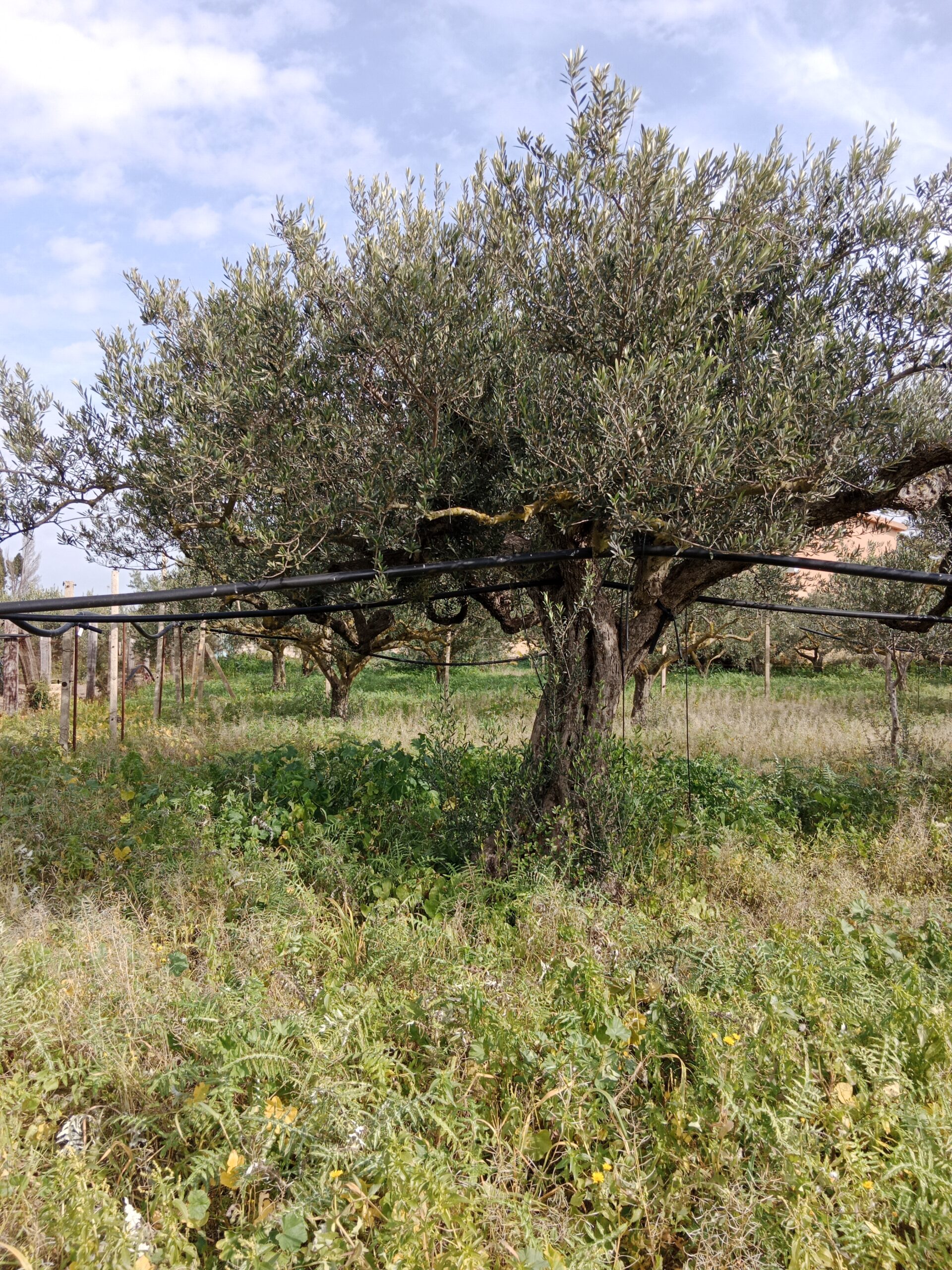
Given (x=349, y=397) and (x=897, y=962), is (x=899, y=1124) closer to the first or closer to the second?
(x=897, y=962)

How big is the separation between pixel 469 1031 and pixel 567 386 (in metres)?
3.70

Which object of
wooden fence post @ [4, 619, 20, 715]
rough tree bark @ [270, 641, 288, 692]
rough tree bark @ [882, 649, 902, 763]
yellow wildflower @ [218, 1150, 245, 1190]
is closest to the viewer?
yellow wildflower @ [218, 1150, 245, 1190]

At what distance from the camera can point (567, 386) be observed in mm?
4680

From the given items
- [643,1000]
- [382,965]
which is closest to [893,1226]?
[643,1000]

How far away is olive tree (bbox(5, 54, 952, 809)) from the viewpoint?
4.48 m

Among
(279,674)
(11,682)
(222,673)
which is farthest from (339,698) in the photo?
(11,682)

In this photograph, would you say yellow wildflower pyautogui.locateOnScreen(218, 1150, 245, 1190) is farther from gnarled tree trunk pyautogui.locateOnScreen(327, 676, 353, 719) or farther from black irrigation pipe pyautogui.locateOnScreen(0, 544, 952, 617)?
gnarled tree trunk pyautogui.locateOnScreen(327, 676, 353, 719)

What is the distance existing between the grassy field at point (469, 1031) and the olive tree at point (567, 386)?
1.37 meters

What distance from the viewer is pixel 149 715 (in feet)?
55.6

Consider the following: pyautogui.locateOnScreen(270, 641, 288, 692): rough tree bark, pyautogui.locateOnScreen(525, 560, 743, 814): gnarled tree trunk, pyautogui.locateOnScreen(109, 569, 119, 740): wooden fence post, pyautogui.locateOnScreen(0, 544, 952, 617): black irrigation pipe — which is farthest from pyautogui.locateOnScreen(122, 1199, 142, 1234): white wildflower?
pyautogui.locateOnScreen(270, 641, 288, 692): rough tree bark

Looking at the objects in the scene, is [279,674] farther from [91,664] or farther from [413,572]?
[413,572]

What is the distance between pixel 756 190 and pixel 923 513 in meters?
3.06

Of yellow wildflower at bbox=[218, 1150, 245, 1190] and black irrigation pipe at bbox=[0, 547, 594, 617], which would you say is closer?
yellow wildflower at bbox=[218, 1150, 245, 1190]

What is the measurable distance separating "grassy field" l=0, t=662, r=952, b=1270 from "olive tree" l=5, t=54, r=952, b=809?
137cm
